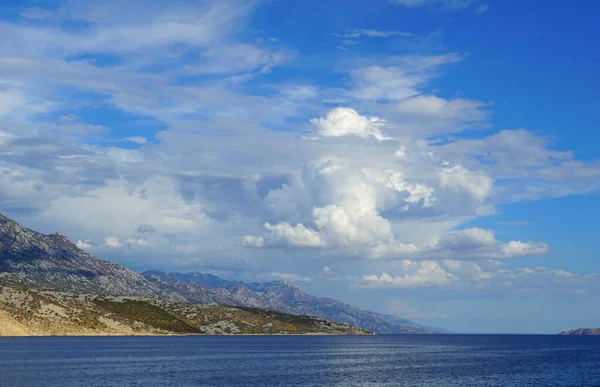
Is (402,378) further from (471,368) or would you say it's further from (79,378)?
(79,378)

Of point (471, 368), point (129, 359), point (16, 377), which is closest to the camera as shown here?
point (16, 377)

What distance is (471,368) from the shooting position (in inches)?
7111

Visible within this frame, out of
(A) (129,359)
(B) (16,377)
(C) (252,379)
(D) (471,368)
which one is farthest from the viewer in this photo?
(A) (129,359)

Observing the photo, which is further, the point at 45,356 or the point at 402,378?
the point at 45,356

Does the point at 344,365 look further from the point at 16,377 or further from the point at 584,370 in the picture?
the point at 16,377

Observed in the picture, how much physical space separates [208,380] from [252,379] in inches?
431

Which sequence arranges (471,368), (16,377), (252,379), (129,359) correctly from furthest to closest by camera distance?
(129,359) → (471,368) → (252,379) → (16,377)

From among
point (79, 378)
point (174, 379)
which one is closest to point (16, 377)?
point (79, 378)

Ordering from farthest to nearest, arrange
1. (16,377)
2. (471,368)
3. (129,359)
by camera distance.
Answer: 1. (129,359)
2. (471,368)
3. (16,377)

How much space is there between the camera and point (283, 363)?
195 m

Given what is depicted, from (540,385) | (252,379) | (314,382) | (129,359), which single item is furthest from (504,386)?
(129,359)

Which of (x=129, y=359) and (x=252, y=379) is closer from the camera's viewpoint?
(x=252, y=379)

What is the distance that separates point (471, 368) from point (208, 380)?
84.5 meters

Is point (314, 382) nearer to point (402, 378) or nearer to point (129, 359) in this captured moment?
point (402, 378)
